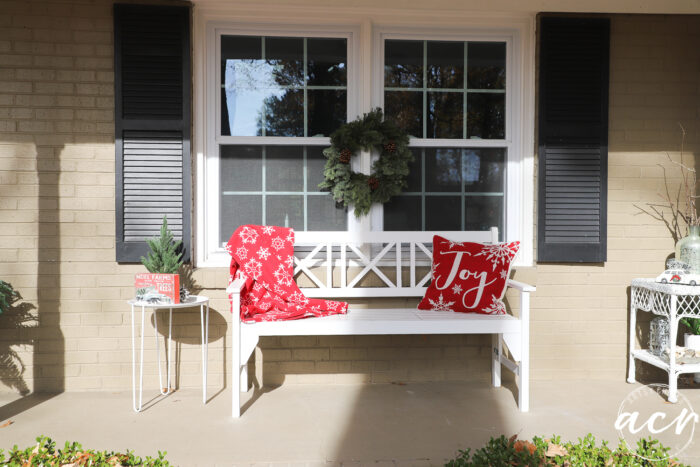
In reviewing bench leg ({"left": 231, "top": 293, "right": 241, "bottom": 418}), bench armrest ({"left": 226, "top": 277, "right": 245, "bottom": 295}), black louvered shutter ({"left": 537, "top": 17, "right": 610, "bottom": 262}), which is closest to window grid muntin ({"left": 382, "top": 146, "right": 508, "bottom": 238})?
black louvered shutter ({"left": 537, "top": 17, "right": 610, "bottom": 262})

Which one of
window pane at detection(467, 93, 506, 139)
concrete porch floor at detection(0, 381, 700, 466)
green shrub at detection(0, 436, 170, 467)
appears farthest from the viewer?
window pane at detection(467, 93, 506, 139)

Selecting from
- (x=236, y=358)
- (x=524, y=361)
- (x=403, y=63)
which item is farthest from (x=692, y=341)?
(x=236, y=358)

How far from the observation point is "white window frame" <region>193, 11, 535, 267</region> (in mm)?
3533

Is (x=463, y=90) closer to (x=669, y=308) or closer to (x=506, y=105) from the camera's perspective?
(x=506, y=105)

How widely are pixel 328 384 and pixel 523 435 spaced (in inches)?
51.3

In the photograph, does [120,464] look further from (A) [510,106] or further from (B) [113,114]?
(A) [510,106]

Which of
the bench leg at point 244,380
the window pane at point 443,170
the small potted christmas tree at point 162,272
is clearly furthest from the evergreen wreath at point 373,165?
the bench leg at point 244,380

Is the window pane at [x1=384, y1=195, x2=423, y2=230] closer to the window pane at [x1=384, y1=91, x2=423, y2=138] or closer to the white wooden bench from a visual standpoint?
the white wooden bench

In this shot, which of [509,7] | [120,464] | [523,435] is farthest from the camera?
[509,7]

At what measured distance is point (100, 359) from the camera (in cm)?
→ 346

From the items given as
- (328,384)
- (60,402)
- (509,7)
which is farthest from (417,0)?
(60,402)

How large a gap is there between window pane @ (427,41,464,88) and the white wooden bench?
101cm

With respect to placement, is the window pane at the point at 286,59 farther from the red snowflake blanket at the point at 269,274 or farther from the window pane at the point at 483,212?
the window pane at the point at 483,212

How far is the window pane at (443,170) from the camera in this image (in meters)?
3.68
